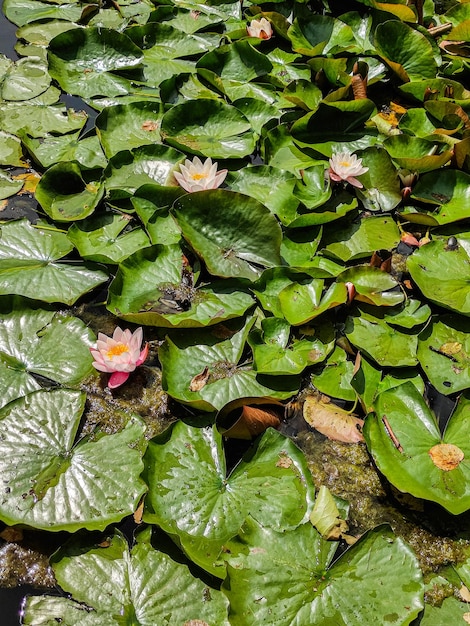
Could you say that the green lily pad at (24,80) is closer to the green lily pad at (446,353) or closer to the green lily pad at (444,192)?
the green lily pad at (444,192)

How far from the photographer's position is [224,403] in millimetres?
2170

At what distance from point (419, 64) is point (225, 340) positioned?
301 centimetres

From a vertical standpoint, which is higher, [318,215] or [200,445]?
[318,215]

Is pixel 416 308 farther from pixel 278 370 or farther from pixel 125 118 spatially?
pixel 125 118

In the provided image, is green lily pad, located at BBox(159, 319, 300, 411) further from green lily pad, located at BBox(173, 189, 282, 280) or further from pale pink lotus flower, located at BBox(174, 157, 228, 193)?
pale pink lotus flower, located at BBox(174, 157, 228, 193)

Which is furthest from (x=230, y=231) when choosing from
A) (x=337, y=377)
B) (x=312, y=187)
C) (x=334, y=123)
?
(x=334, y=123)

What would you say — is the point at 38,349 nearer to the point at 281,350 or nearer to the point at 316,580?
the point at 281,350

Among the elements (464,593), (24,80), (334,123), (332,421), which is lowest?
(464,593)

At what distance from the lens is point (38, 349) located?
235cm

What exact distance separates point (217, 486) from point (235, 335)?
74cm

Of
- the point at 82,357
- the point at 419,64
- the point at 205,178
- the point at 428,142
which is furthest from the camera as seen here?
the point at 419,64

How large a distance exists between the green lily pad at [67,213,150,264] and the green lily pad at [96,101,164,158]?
0.59 meters

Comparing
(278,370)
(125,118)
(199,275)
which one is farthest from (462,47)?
(278,370)

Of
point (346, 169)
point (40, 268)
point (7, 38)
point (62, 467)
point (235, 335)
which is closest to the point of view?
point (62, 467)
